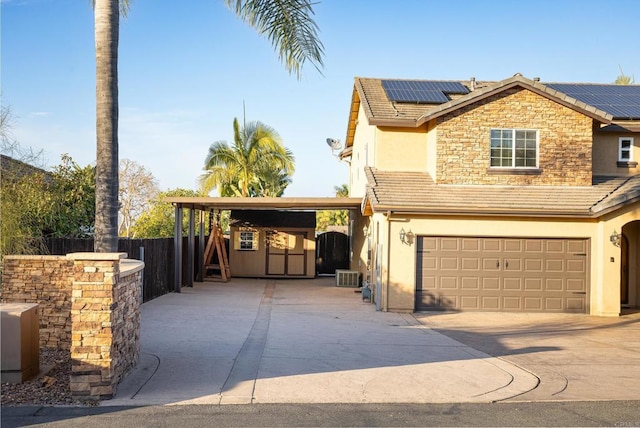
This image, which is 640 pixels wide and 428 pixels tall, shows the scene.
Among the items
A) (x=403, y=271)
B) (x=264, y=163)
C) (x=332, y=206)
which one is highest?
(x=264, y=163)

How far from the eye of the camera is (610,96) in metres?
22.1

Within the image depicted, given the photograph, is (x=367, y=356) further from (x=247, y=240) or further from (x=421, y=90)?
(x=247, y=240)

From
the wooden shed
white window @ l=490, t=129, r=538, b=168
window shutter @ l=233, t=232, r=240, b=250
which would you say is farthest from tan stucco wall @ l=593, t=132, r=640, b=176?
window shutter @ l=233, t=232, r=240, b=250

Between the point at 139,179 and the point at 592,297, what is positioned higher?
the point at 139,179

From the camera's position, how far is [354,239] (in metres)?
27.0

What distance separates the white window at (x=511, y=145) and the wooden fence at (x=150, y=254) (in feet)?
33.3

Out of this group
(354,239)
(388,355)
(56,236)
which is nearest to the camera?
(388,355)

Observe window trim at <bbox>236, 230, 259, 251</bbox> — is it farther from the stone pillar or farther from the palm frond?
the stone pillar

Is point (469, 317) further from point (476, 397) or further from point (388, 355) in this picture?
point (476, 397)

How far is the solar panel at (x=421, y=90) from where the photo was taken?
20078mm

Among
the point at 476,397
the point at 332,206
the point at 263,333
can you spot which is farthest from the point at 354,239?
the point at 476,397

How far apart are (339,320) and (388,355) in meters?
4.46

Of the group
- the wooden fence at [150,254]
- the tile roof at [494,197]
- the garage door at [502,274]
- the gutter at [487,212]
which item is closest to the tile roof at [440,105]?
the tile roof at [494,197]

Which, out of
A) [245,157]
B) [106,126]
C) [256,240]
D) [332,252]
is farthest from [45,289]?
[332,252]
